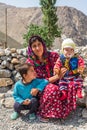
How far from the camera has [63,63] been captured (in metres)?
4.56

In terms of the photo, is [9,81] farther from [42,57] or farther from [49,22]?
[49,22]

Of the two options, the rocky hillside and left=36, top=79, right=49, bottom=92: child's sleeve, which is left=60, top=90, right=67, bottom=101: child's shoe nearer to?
left=36, top=79, right=49, bottom=92: child's sleeve

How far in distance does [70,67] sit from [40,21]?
51864mm

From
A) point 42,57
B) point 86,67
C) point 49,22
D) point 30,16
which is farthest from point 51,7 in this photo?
point 30,16

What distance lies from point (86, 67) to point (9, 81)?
165 centimetres

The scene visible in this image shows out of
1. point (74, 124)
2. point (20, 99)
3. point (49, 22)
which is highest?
point (49, 22)

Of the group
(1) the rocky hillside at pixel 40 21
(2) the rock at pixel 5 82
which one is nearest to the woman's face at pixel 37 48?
(2) the rock at pixel 5 82

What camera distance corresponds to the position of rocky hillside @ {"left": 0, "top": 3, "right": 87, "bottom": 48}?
170 ft

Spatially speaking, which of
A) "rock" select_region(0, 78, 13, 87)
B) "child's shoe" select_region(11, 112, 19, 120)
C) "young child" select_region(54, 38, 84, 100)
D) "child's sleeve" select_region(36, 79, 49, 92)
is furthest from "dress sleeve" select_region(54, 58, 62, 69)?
"rock" select_region(0, 78, 13, 87)

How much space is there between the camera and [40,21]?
55.9 m

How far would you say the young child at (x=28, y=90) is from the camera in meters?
4.36

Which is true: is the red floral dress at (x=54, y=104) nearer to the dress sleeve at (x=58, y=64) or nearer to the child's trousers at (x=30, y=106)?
the child's trousers at (x=30, y=106)

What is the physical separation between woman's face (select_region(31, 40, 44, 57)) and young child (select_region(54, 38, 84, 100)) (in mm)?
298

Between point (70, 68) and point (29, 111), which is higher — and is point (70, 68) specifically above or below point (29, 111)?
above
